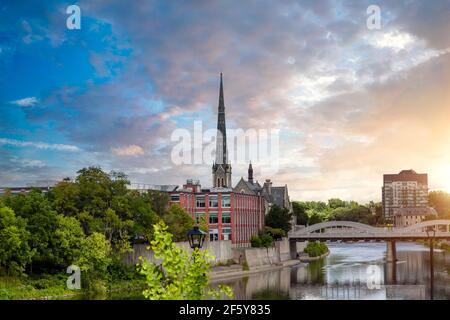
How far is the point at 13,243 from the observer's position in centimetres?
2858

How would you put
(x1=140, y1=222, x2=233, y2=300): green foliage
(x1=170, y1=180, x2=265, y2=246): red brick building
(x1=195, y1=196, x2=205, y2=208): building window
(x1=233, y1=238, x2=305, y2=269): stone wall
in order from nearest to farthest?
(x1=140, y1=222, x2=233, y2=300): green foliage
(x1=233, y1=238, x2=305, y2=269): stone wall
(x1=170, y1=180, x2=265, y2=246): red brick building
(x1=195, y1=196, x2=205, y2=208): building window

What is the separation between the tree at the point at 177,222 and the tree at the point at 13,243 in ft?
54.6

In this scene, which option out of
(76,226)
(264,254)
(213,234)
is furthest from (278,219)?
(76,226)

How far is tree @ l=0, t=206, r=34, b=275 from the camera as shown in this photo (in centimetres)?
2853

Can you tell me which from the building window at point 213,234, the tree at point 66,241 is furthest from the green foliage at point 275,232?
the tree at point 66,241

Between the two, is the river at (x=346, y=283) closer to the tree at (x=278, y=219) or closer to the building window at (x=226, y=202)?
the building window at (x=226, y=202)

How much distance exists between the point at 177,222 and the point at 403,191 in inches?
5434

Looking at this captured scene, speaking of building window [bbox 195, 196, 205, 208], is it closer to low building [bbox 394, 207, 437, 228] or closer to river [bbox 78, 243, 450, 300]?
river [bbox 78, 243, 450, 300]

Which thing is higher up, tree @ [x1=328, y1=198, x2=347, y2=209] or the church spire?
the church spire

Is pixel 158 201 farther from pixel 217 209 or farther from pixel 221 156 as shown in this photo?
pixel 221 156

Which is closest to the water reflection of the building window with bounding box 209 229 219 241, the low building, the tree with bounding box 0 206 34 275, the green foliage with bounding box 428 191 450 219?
the building window with bounding box 209 229 219 241

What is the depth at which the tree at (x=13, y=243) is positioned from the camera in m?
28.5

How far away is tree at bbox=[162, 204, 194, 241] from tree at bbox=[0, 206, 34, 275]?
16.6m

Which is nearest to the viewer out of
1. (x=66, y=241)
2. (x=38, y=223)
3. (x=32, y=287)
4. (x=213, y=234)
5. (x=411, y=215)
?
(x=32, y=287)
